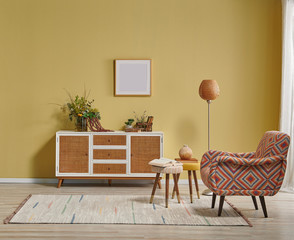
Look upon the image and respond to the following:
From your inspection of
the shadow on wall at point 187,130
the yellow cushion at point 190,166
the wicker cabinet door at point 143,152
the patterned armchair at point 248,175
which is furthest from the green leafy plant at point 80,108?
the patterned armchair at point 248,175

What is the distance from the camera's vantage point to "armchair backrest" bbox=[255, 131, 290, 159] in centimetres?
379

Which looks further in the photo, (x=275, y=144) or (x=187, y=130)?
(x=187, y=130)

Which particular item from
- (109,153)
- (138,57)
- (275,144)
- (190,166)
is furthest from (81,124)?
(275,144)

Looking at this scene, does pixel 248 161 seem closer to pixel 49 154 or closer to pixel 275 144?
pixel 275 144

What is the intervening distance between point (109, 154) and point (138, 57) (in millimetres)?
1388

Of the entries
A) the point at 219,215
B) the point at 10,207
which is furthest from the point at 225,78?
the point at 10,207

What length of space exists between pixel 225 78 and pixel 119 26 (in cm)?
160

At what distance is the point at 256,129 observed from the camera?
A: 5633 millimetres

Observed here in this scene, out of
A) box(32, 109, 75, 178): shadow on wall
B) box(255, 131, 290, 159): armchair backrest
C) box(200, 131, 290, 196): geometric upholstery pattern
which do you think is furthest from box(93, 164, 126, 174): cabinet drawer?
box(255, 131, 290, 159): armchair backrest

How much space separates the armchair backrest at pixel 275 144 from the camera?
3.79m

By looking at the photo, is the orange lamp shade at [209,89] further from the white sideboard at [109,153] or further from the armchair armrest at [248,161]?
the armchair armrest at [248,161]

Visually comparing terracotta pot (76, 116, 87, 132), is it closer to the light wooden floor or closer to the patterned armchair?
the light wooden floor

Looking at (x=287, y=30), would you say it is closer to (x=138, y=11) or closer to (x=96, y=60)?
(x=138, y=11)

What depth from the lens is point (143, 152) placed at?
208 inches
